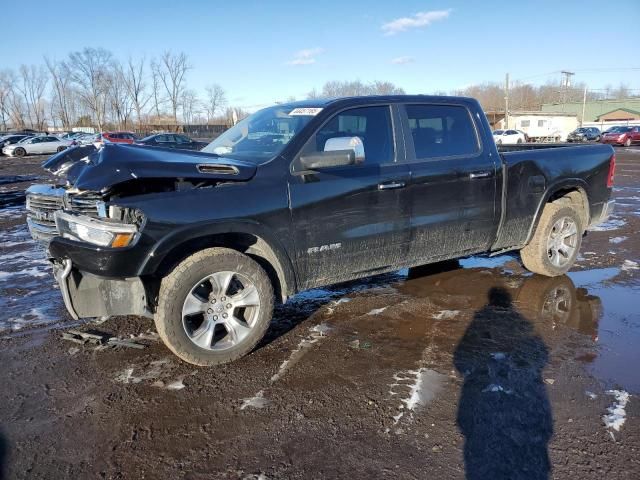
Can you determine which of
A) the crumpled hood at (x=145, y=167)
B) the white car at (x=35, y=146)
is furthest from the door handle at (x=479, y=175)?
the white car at (x=35, y=146)

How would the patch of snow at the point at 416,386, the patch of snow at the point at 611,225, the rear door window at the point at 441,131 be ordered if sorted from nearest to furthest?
the patch of snow at the point at 416,386 < the rear door window at the point at 441,131 < the patch of snow at the point at 611,225

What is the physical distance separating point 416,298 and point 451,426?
88.1 inches

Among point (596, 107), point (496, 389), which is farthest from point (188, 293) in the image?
point (596, 107)

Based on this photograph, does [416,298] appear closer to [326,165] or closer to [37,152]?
[326,165]

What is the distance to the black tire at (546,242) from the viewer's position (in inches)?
209

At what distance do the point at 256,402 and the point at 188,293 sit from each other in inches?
34.7

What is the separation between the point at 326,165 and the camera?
361 centimetres

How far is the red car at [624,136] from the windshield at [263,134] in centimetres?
4144

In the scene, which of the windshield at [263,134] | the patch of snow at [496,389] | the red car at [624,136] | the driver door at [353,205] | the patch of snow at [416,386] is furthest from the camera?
the red car at [624,136]

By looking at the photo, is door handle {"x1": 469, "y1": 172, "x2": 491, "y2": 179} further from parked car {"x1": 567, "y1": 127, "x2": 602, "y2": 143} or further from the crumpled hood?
parked car {"x1": 567, "y1": 127, "x2": 602, "y2": 143}

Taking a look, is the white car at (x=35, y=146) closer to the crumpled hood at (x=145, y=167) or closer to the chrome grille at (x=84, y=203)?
the chrome grille at (x=84, y=203)

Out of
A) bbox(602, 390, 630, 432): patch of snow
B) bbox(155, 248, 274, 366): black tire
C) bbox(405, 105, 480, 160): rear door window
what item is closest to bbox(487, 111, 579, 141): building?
bbox(405, 105, 480, 160): rear door window

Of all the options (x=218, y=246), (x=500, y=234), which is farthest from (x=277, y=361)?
(x=500, y=234)

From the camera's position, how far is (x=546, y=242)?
210 inches
